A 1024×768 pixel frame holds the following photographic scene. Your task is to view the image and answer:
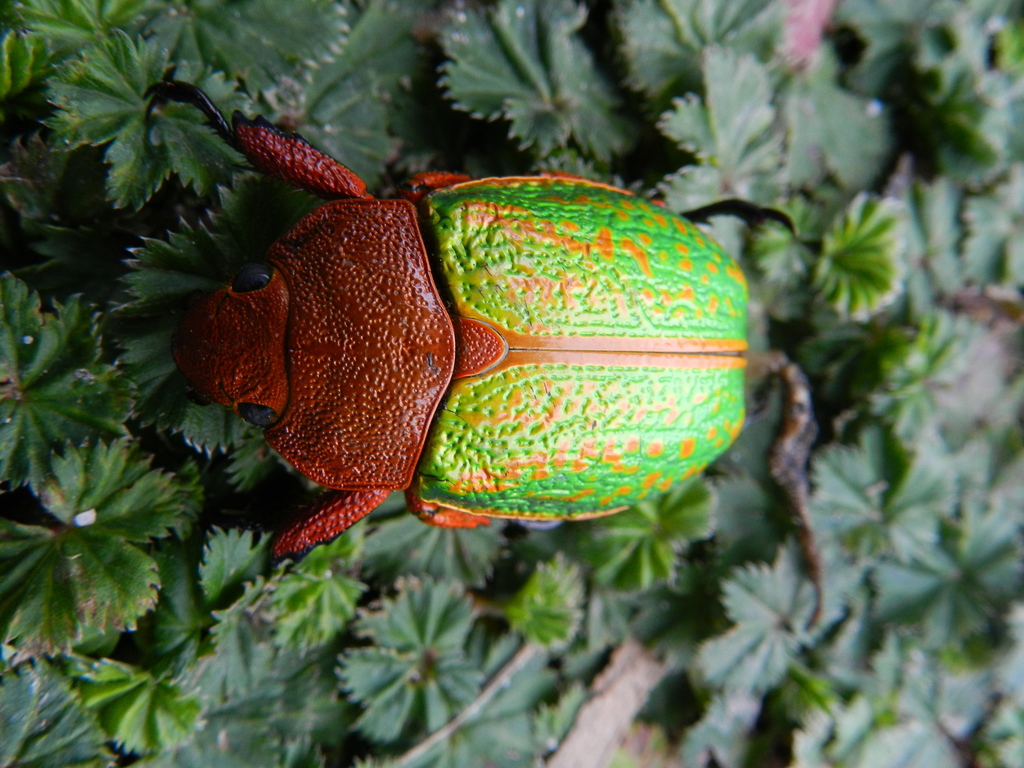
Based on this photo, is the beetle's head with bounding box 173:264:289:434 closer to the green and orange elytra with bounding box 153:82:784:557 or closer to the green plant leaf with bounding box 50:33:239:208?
the green and orange elytra with bounding box 153:82:784:557

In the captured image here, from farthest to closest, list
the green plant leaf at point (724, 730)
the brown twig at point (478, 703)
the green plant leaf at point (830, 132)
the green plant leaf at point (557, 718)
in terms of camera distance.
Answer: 1. the green plant leaf at point (724, 730)
2. the green plant leaf at point (830, 132)
3. the green plant leaf at point (557, 718)
4. the brown twig at point (478, 703)

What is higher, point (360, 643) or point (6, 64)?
point (6, 64)

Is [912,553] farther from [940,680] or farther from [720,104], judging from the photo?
[720,104]

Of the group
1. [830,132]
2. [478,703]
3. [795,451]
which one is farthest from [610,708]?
[830,132]

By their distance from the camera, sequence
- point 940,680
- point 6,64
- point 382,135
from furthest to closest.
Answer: point 940,680 < point 382,135 < point 6,64

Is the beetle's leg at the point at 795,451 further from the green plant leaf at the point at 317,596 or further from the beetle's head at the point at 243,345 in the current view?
the beetle's head at the point at 243,345

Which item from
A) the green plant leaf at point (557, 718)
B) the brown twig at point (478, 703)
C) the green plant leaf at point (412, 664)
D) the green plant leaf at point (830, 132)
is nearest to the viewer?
the green plant leaf at point (412, 664)

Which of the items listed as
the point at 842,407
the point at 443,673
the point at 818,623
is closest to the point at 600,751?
the point at 443,673

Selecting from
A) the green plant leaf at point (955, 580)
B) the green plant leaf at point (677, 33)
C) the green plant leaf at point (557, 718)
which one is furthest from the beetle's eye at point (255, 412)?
the green plant leaf at point (955, 580)
